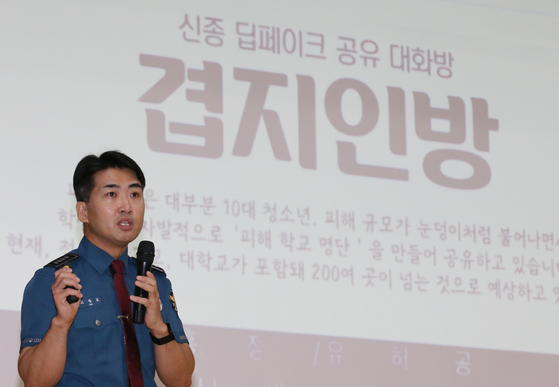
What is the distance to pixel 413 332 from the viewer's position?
3537 millimetres

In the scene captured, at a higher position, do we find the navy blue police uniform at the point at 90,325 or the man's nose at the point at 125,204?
the man's nose at the point at 125,204

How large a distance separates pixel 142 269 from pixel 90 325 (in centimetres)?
20

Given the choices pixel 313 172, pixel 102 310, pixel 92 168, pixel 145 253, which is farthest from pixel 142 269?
pixel 313 172

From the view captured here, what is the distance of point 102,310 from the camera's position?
2037 mm

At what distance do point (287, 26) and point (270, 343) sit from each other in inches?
57.8

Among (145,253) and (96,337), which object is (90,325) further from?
(145,253)

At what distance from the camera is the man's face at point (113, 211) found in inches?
83.0

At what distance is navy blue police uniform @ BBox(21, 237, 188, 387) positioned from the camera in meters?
1.96

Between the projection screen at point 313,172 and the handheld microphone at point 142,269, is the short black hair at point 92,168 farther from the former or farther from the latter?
the projection screen at point 313,172

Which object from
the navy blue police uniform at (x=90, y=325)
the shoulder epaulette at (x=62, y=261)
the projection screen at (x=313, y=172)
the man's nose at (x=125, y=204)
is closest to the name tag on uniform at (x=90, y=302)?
the navy blue police uniform at (x=90, y=325)

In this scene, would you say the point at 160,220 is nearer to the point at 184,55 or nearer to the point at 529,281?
the point at 184,55

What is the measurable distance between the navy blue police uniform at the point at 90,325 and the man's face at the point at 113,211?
4 centimetres

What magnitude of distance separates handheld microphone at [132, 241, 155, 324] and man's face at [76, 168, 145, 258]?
124mm

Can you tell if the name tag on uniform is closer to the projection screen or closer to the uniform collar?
the uniform collar
